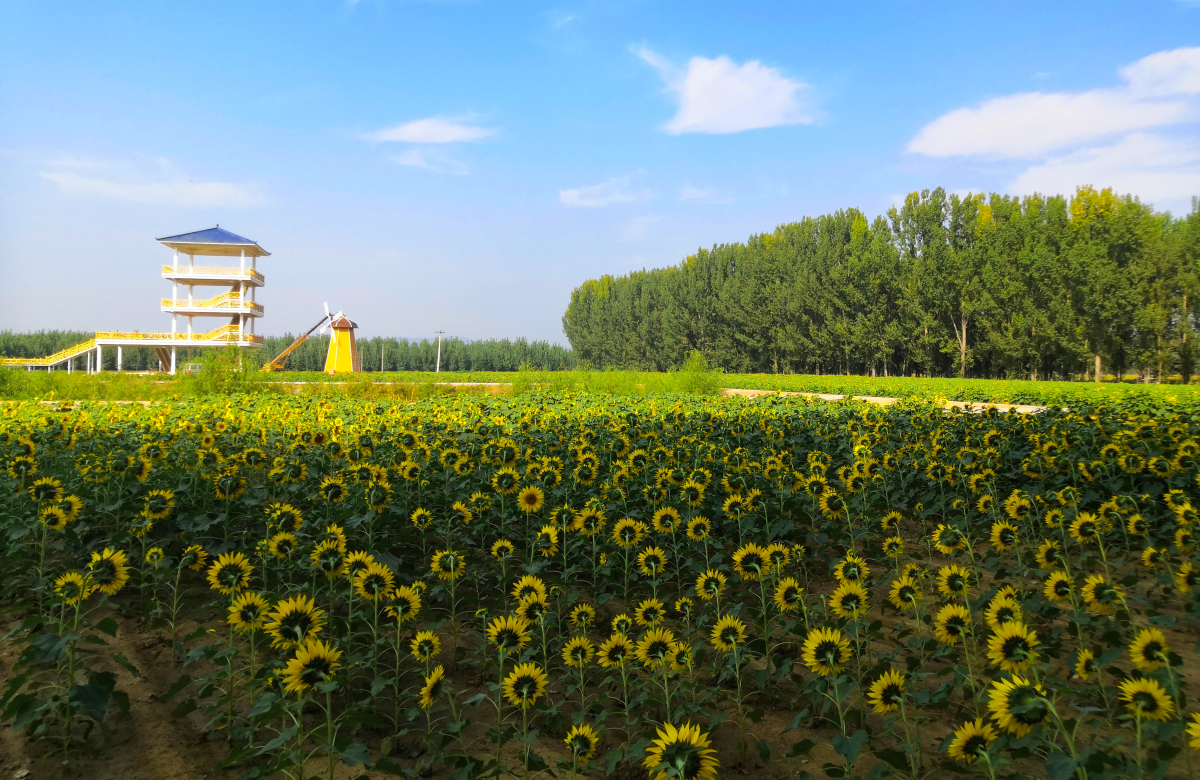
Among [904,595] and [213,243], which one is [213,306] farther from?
[904,595]

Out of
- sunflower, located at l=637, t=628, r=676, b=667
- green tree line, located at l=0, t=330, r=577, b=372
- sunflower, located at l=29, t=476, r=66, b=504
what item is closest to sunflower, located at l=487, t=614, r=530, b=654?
sunflower, located at l=637, t=628, r=676, b=667

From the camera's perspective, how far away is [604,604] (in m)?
3.47

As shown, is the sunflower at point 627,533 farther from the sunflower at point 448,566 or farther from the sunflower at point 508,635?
the sunflower at point 508,635

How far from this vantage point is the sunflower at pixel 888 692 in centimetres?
201

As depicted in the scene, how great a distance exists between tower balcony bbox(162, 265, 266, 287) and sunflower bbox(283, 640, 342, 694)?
136 ft

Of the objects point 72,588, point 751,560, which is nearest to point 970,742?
point 751,560

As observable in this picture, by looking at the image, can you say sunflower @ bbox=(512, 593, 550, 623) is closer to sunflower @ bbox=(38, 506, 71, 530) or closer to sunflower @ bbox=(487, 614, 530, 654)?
sunflower @ bbox=(487, 614, 530, 654)

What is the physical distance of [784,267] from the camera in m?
41.5

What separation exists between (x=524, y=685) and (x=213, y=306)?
42.5m

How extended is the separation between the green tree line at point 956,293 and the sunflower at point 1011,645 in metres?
33.9

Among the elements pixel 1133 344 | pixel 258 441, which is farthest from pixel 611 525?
pixel 1133 344

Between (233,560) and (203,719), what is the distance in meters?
0.59

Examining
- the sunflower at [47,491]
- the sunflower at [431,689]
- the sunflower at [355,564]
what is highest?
the sunflower at [47,491]

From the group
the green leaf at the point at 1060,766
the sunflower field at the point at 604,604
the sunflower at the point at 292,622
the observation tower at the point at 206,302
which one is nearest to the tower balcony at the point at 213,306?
the observation tower at the point at 206,302
